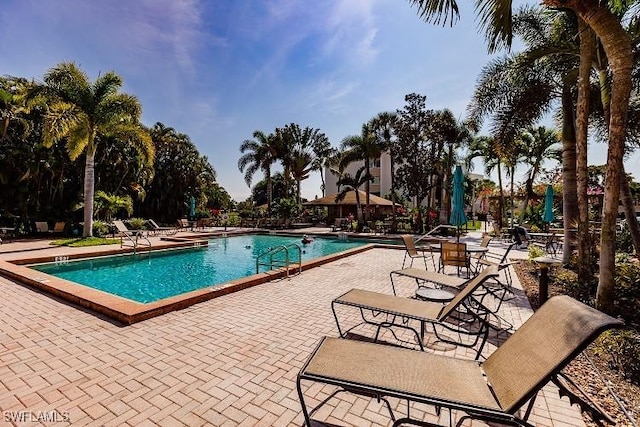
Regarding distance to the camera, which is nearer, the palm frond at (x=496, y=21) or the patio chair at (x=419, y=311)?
the patio chair at (x=419, y=311)

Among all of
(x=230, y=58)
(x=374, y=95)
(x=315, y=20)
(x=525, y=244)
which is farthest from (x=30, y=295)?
(x=525, y=244)

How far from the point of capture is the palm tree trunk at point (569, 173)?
8508 mm

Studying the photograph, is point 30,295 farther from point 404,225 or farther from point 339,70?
point 404,225

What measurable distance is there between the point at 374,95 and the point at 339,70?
2.03 m

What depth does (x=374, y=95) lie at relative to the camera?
44.4ft

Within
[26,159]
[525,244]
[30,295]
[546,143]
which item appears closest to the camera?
[30,295]

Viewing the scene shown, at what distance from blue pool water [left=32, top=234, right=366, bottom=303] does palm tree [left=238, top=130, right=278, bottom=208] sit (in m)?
15.8

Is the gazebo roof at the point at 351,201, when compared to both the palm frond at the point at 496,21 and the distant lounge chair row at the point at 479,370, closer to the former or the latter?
the palm frond at the point at 496,21

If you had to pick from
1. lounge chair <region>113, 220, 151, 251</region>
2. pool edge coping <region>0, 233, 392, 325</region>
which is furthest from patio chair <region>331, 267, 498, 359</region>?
lounge chair <region>113, 220, 151, 251</region>

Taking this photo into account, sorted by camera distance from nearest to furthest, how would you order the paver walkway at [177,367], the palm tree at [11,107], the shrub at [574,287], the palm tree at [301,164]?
the paver walkway at [177,367] → the shrub at [574,287] → the palm tree at [11,107] → the palm tree at [301,164]

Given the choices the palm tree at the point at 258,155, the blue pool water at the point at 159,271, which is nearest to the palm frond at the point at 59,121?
the blue pool water at the point at 159,271

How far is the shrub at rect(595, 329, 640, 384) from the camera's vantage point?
322cm

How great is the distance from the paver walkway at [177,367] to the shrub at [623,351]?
105cm

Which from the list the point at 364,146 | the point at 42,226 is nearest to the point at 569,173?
the point at 364,146
